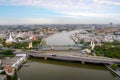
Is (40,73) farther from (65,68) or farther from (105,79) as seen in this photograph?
(105,79)

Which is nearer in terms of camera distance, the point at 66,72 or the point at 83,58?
the point at 66,72

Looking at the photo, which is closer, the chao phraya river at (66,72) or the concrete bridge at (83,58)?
the chao phraya river at (66,72)

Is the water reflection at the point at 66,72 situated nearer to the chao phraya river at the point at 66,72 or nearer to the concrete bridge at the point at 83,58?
the chao phraya river at the point at 66,72

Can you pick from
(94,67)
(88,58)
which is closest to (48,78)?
(94,67)

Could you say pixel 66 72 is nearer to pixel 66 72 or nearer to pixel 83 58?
pixel 66 72

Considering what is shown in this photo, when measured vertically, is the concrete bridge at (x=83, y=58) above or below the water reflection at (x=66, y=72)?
above

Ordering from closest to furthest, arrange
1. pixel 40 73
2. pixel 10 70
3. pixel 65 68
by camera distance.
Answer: pixel 10 70 → pixel 40 73 → pixel 65 68

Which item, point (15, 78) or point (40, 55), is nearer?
point (15, 78)

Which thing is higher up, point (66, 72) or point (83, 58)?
point (83, 58)

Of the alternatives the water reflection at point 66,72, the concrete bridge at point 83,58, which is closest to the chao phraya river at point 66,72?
the water reflection at point 66,72

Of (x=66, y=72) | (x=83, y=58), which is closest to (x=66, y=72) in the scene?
(x=66, y=72)

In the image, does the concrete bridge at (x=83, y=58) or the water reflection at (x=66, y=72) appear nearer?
the water reflection at (x=66, y=72)
